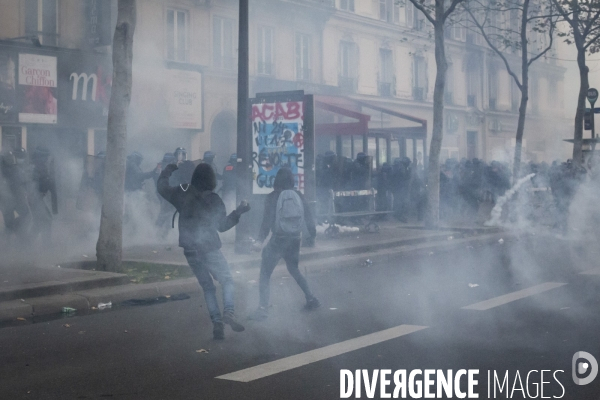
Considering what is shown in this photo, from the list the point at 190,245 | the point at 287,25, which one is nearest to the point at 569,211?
the point at 190,245

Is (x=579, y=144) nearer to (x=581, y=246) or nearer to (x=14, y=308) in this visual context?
(x=581, y=246)

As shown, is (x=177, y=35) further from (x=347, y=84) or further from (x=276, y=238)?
(x=276, y=238)

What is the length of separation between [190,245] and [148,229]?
8.24 meters

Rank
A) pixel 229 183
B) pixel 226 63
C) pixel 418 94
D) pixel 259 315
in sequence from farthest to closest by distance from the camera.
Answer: pixel 418 94 → pixel 226 63 → pixel 229 183 → pixel 259 315

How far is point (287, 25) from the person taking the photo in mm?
26734

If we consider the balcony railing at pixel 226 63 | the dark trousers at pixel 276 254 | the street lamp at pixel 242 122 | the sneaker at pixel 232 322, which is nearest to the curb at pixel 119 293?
the street lamp at pixel 242 122

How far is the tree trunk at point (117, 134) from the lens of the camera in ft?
33.5

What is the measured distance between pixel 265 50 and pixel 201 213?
19816 millimetres


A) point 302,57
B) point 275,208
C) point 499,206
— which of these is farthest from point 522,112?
point 275,208

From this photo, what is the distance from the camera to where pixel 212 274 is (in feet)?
22.2

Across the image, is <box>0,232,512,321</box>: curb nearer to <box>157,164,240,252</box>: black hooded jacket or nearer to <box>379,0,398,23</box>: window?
<box>157,164,240,252</box>: black hooded jacket

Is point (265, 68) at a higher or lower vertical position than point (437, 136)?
higher

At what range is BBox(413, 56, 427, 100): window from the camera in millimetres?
34750

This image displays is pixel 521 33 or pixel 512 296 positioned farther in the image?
pixel 521 33
